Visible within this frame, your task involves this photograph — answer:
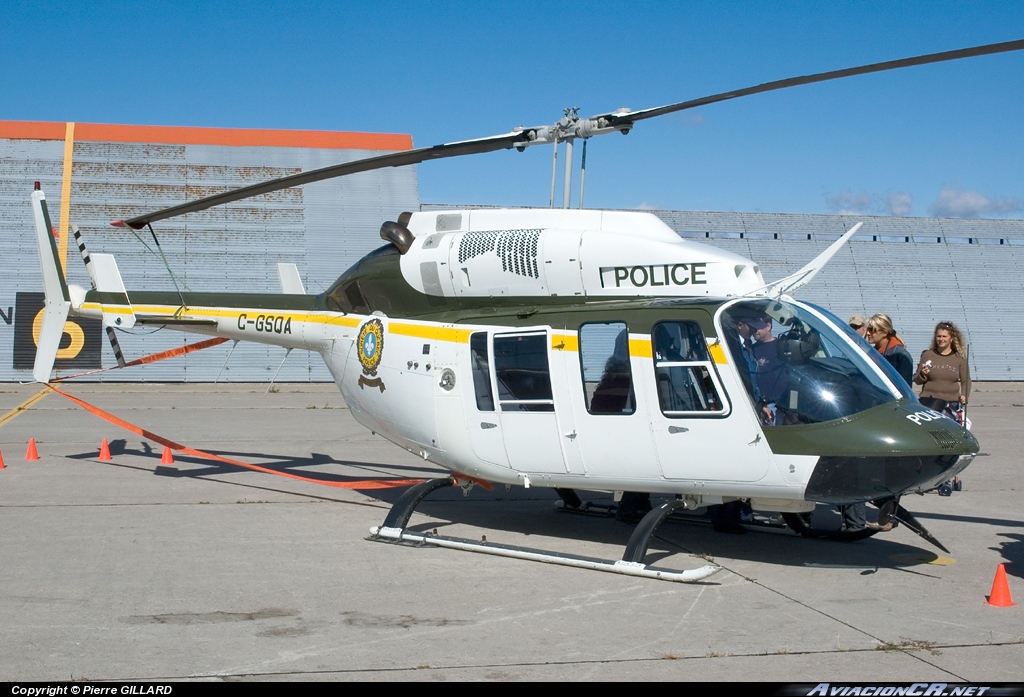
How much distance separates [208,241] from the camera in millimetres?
26984

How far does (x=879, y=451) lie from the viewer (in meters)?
6.80

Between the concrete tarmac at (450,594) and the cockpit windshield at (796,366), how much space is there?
1364 millimetres

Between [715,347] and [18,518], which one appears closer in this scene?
[715,347]

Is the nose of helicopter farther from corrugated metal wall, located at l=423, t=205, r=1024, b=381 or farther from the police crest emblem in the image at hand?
corrugated metal wall, located at l=423, t=205, r=1024, b=381

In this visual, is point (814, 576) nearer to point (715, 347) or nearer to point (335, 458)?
point (715, 347)

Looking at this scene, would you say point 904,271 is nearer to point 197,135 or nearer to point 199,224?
point 199,224

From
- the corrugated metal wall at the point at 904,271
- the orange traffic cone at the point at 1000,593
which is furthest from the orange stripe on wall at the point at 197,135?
the orange traffic cone at the point at 1000,593

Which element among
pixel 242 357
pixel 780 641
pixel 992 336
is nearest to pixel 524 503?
pixel 780 641

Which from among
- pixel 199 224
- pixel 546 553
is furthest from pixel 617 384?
pixel 199 224

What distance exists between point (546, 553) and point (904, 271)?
25.2 m

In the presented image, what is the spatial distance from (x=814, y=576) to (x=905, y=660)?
199 centimetres

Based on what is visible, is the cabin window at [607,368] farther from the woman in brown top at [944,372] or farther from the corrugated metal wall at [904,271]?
the corrugated metal wall at [904,271]

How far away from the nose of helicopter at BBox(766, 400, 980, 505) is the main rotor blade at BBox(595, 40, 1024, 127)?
242cm

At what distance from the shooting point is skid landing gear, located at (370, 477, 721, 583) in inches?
292
